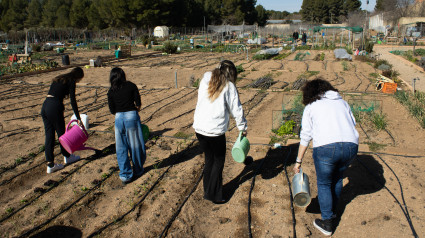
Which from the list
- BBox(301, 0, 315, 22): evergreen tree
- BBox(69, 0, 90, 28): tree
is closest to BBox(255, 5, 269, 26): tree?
BBox(301, 0, 315, 22): evergreen tree

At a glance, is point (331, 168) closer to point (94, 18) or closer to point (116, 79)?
point (116, 79)

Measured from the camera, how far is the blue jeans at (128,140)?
11.2 feet

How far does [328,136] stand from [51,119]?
308 centimetres

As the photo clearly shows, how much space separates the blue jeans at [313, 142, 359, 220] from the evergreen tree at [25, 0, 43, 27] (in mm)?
60808

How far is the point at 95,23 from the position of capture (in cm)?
5144

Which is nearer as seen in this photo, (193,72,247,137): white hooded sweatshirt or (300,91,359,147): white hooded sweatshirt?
(300,91,359,147): white hooded sweatshirt

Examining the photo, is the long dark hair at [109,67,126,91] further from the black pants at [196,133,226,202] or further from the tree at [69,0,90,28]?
the tree at [69,0,90,28]

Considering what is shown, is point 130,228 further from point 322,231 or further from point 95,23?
point 95,23

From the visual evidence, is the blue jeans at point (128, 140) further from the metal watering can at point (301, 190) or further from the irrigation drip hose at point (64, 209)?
the metal watering can at point (301, 190)

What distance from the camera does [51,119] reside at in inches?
149

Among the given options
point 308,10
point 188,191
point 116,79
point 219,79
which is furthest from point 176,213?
point 308,10

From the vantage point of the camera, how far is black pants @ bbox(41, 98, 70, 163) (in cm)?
374

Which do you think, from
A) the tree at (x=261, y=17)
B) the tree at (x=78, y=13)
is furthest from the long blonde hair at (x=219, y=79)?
the tree at (x=261, y=17)

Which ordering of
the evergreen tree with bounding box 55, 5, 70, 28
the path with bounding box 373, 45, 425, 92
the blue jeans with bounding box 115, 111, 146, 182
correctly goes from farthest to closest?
the evergreen tree with bounding box 55, 5, 70, 28 < the path with bounding box 373, 45, 425, 92 < the blue jeans with bounding box 115, 111, 146, 182
